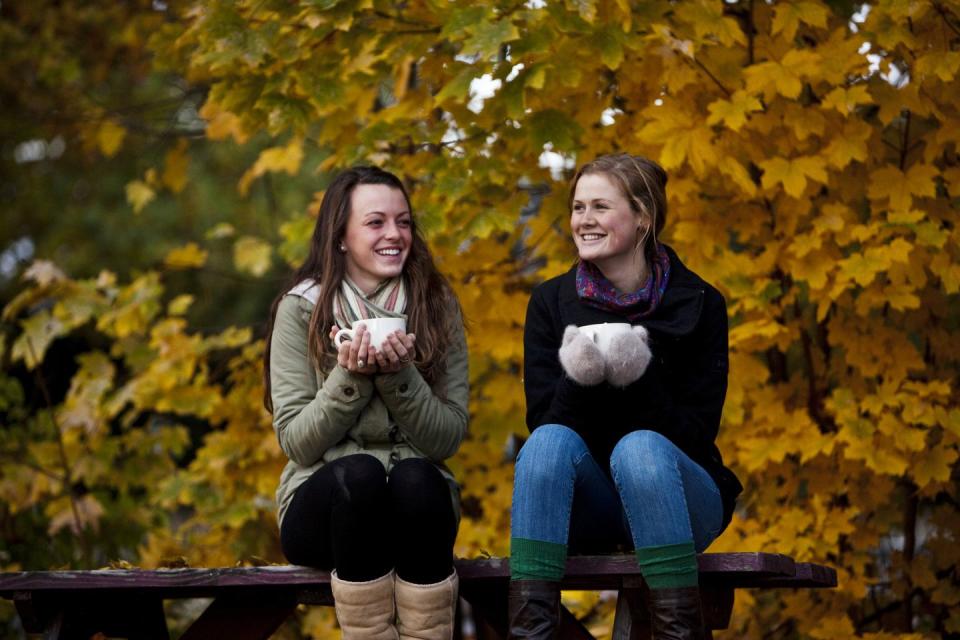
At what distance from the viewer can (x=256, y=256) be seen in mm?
5664

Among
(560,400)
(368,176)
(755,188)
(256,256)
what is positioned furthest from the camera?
(256,256)

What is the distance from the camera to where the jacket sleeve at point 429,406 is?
9.73 feet

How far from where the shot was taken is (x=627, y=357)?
9.14 feet

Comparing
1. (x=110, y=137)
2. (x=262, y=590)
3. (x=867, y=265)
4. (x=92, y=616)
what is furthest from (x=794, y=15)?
(x=110, y=137)

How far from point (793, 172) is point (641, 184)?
2.88ft

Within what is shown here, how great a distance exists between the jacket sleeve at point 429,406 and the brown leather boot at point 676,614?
26.9 inches

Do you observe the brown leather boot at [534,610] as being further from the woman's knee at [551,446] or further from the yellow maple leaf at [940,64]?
Result: the yellow maple leaf at [940,64]

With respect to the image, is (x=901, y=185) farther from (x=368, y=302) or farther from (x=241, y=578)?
(x=241, y=578)

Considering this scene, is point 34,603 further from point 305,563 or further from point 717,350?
point 717,350

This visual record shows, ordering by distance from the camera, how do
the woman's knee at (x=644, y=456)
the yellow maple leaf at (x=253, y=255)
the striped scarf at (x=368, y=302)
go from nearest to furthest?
1. the woman's knee at (x=644, y=456)
2. the striped scarf at (x=368, y=302)
3. the yellow maple leaf at (x=253, y=255)

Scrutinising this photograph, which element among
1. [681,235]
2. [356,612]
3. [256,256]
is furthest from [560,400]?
[256,256]

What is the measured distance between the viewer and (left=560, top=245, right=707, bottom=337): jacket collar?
9.86 ft

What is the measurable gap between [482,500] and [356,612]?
6.95 feet

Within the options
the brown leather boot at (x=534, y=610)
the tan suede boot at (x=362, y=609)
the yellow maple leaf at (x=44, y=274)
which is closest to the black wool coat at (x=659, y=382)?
the brown leather boot at (x=534, y=610)
